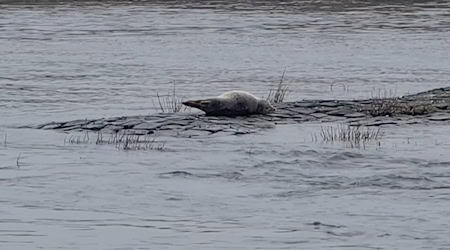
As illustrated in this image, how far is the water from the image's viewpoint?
10195mm

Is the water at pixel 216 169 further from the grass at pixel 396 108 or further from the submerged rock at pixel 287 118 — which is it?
the grass at pixel 396 108

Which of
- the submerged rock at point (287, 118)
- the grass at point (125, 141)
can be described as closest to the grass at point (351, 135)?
the submerged rock at point (287, 118)

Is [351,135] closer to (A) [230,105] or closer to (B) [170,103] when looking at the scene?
(A) [230,105]

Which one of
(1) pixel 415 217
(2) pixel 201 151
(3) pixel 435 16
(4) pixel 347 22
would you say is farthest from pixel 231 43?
(1) pixel 415 217

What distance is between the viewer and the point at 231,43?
33.7 m

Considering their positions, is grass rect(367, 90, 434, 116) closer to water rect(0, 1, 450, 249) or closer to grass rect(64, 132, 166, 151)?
water rect(0, 1, 450, 249)

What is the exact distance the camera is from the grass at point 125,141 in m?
14.7

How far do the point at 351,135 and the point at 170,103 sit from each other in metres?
4.72

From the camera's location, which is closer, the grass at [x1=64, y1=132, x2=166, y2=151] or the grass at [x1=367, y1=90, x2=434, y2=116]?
the grass at [x1=64, y1=132, x2=166, y2=151]

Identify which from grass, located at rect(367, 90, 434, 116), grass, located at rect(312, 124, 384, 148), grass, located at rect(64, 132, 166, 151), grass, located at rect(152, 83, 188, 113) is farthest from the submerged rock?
grass, located at rect(152, 83, 188, 113)

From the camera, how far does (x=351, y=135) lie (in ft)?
50.2

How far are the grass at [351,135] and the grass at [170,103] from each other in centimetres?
296

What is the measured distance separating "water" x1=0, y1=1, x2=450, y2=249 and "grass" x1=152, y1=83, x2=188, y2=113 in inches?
10.1

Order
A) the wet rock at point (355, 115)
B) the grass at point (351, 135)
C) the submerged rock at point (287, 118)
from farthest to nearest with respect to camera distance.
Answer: the wet rock at point (355, 115), the submerged rock at point (287, 118), the grass at point (351, 135)
